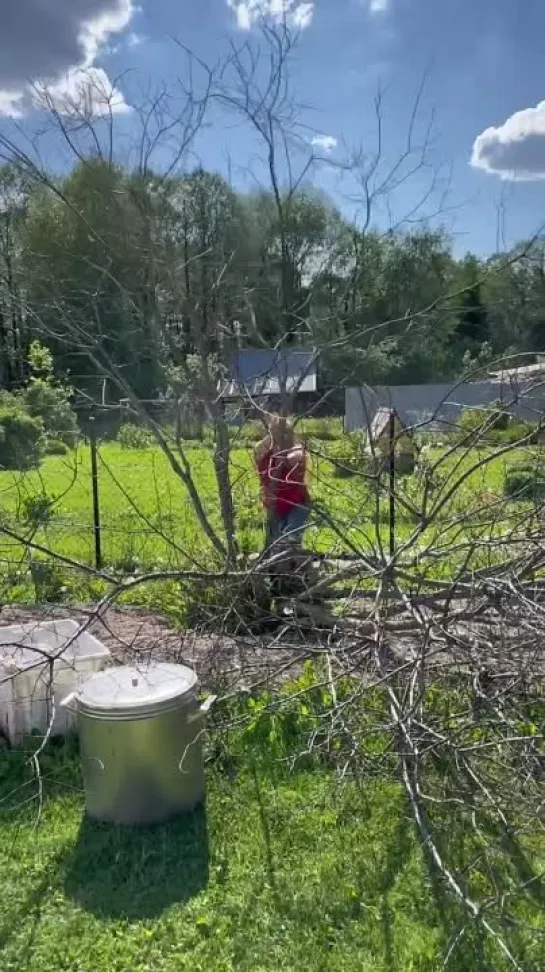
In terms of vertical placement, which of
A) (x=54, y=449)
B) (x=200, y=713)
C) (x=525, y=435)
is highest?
(x=525, y=435)

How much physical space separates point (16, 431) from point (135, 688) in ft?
42.9

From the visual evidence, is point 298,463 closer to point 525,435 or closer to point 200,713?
point 525,435

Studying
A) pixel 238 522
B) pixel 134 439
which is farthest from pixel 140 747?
pixel 134 439

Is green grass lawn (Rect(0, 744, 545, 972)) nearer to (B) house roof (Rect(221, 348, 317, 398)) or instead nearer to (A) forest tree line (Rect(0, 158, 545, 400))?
(B) house roof (Rect(221, 348, 317, 398))

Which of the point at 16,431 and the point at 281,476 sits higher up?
the point at 281,476

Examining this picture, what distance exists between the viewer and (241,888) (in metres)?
2.80

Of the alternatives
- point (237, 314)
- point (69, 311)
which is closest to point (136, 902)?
point (69, 311)

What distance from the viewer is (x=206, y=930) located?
2598 millimetres

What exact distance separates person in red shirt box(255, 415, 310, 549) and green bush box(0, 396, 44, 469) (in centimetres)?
916

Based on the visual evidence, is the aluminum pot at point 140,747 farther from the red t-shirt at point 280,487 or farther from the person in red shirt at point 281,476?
the red t-shirt at point 280,487

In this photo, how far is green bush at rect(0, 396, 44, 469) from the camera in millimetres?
14036

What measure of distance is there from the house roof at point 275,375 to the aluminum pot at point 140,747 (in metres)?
2.19

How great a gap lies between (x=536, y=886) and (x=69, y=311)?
471 centimetres

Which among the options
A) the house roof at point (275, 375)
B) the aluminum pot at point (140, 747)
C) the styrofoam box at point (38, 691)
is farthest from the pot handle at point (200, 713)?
the house roof at point (275, 375)
